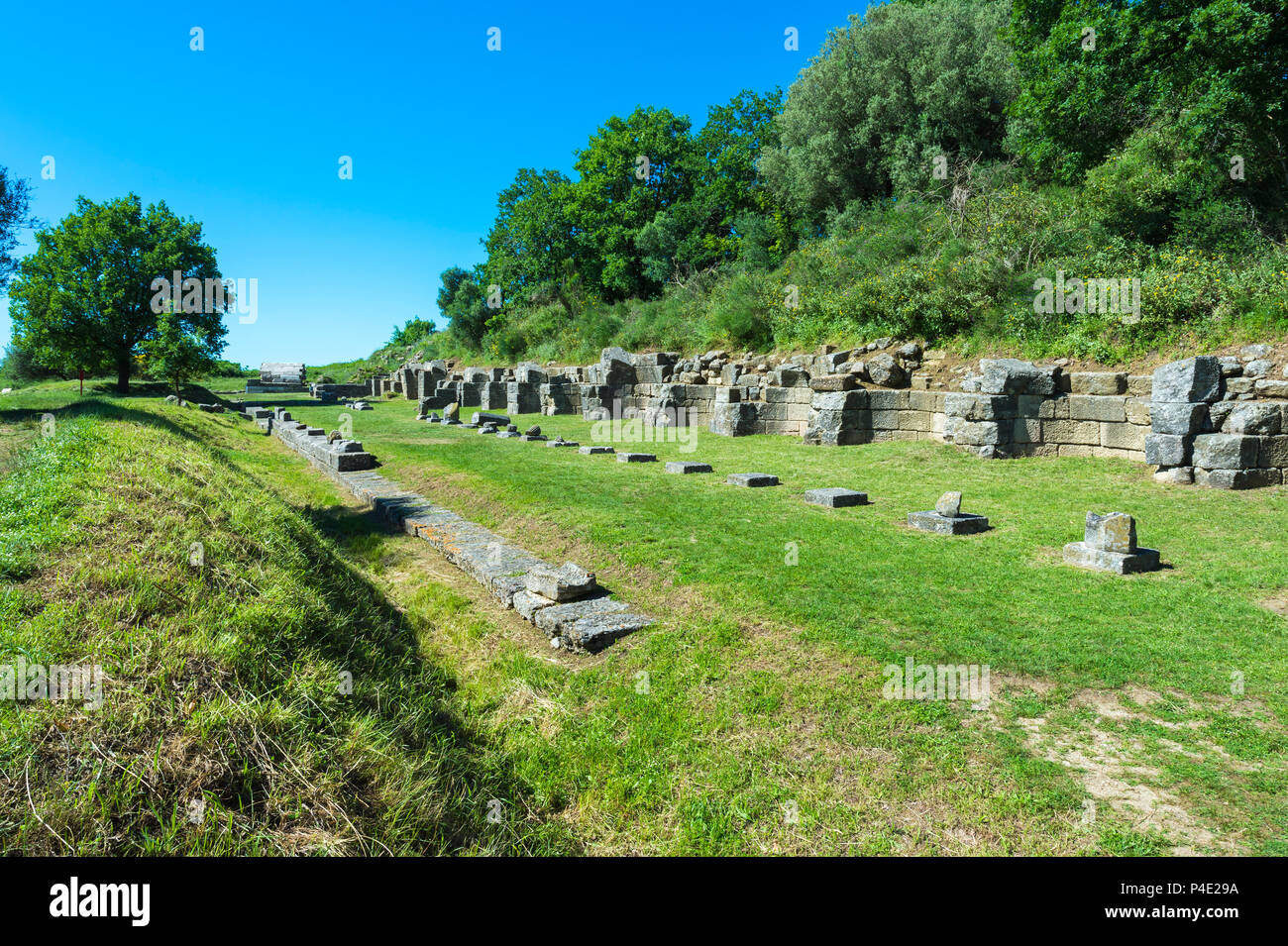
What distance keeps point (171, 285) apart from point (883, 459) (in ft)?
115

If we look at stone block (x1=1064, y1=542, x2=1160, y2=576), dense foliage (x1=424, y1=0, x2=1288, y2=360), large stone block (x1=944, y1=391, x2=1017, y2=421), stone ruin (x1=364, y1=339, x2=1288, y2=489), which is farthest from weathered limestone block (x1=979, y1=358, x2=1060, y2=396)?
stone block (x1=1064, y1=542, x2=1160, y2=576)

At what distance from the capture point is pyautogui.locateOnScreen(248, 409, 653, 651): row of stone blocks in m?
5.84

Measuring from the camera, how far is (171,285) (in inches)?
1330

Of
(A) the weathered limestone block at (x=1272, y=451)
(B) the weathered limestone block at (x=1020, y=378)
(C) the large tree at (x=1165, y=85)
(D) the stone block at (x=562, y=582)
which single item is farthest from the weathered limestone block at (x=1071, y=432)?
(D) the stone block at (x=562, y=582)

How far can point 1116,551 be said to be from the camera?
6484 millimetres

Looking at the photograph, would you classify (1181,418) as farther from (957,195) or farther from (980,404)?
(957,195)

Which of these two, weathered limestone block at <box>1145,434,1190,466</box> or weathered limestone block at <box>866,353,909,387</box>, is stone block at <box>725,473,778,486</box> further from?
weathered limestone block at <box>866,353,909,387</box>

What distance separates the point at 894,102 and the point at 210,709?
91.4ft

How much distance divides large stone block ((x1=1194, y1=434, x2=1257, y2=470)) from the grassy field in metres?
0.79

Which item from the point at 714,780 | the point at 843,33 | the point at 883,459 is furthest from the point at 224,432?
the point at 843,33

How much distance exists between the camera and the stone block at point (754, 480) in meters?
10.7

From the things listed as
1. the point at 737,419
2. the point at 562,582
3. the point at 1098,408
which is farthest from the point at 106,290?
the point at 1098,408

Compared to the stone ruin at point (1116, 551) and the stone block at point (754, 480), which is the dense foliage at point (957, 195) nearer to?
the stone block at point (754, 480)

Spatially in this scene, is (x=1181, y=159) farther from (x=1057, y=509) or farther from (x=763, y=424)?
(x=1057, y=509)
